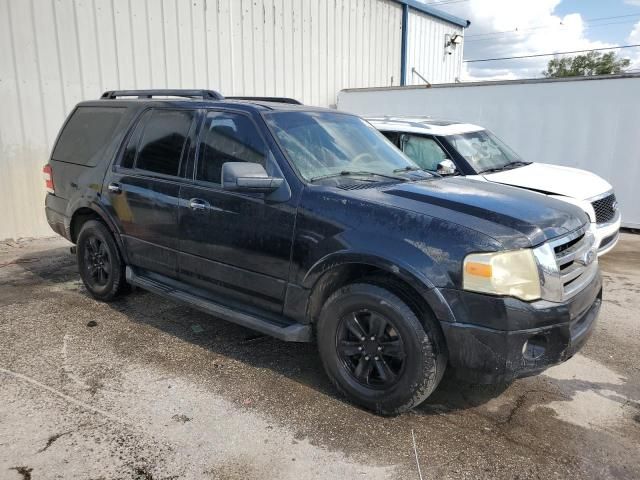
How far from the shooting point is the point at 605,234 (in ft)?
20.0

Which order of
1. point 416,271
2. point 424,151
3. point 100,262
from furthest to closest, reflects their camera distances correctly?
point 424,151
point 100,262
point 416,271

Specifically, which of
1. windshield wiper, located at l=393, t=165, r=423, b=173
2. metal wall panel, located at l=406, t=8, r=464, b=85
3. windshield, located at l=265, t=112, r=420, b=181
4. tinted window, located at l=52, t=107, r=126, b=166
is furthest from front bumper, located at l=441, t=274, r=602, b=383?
metal wall panel, located at l=406, t=8, r=464, b=85

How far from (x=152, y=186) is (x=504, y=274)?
290 centimetres

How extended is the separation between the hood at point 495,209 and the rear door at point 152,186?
169 centimetres

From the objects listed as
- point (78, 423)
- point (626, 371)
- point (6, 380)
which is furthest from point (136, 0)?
point (626, 371)

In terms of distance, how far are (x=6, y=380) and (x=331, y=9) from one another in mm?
11333

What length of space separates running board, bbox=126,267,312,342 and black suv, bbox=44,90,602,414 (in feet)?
0.04

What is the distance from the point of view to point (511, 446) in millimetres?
2920

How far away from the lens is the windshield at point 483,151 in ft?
21.4

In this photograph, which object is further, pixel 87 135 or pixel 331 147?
pixel 87 135

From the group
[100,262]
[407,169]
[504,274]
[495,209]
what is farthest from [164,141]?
[504,274]

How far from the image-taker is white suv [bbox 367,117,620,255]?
6.05 metres

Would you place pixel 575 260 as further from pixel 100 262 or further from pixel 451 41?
pixel 451 41

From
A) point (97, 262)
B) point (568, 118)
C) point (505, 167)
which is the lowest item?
point (97, 262)
